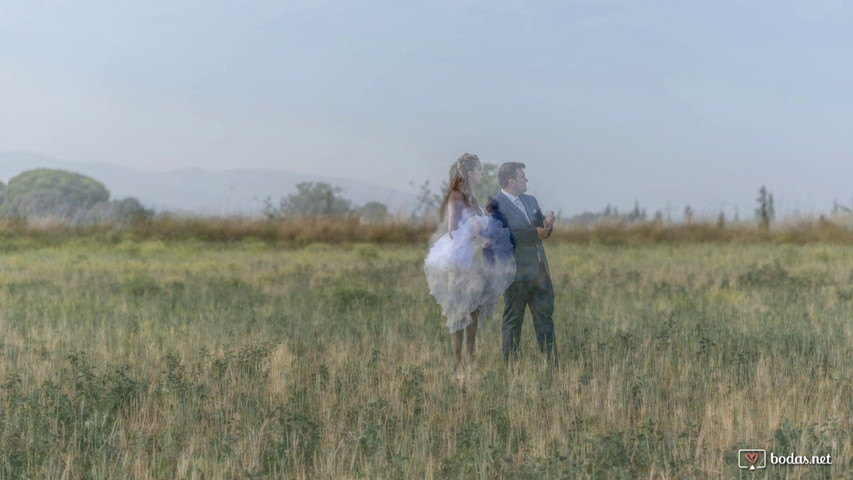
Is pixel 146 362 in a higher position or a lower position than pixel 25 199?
lower

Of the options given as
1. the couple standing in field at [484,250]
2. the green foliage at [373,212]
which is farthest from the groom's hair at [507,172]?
the green foliage at [373,212]

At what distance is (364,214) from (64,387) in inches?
934

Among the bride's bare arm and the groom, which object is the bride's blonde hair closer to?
the bride's bare arm

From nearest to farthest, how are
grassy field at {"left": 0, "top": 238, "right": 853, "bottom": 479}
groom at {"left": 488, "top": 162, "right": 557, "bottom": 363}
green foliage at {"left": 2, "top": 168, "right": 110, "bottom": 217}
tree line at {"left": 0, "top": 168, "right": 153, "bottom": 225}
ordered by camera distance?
grassy field at {"left": 0, "top": 238, "right": 853, "bottom": 479}, groom at {"left": 488, "top": 162, "right": 557, "bottom": 363}, tree line at {"left": 0, "top": 168, "right": 153, "bottom": 225}, green foliage at {"left": 2, "top": 168, "right": 110, "bottom": 217}

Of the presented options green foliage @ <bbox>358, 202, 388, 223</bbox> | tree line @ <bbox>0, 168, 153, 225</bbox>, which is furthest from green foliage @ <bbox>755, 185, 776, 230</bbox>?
tree line @ <bbox>0, 168, 153, 225</bbox>

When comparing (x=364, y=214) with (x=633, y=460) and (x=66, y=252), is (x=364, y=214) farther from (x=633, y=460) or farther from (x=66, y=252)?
(x=633, y=460)

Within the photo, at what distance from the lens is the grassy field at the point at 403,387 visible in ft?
18.7

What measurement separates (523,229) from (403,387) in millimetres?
1826

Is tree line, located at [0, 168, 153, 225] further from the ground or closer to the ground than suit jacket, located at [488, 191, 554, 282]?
further from the ground

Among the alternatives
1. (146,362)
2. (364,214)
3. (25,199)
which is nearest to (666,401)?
(146,362)

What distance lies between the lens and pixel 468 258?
7469 mm

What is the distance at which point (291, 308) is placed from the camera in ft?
42.5

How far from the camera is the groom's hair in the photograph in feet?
24.9

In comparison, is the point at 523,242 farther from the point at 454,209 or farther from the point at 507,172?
the point at 454,209
